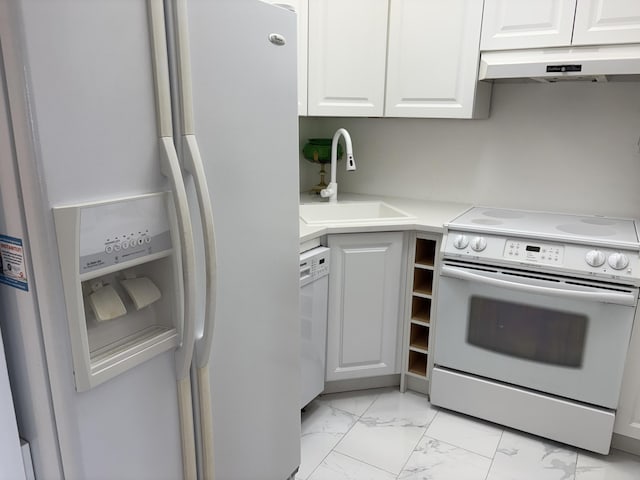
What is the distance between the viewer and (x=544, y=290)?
193 cm

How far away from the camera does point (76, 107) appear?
2.81 feet

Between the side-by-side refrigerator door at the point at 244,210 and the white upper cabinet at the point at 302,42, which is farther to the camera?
the white upper cabinet at the point at 302,42

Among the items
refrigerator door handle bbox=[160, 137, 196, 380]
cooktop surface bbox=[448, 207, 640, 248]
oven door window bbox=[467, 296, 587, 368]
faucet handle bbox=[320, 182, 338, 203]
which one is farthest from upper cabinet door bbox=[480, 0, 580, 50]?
refrigerator door handle bbox=[160, 137, 196, 380]

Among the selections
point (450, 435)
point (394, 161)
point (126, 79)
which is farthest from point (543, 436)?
point (126, 79)

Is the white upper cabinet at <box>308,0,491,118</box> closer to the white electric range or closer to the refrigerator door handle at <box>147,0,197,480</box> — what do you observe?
the white electric range

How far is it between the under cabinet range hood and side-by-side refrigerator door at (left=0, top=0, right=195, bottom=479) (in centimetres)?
159

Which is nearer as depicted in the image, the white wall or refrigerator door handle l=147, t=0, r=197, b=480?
refrigerator door handle l=147, t=0, r=197, b=480

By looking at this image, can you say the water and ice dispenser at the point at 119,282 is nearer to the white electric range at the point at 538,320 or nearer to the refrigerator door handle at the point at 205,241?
the refrigerator door handle at the point at 205,241

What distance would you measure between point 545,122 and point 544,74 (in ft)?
1.58

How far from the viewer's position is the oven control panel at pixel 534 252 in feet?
6.39

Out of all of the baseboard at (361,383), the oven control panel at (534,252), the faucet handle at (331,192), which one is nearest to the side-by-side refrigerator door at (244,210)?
the baseboard at (361,383)

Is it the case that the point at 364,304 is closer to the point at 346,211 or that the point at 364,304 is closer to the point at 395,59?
the point at 346,211

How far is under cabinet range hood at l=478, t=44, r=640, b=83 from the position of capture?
188 cm

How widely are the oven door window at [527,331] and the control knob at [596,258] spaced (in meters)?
0.22
